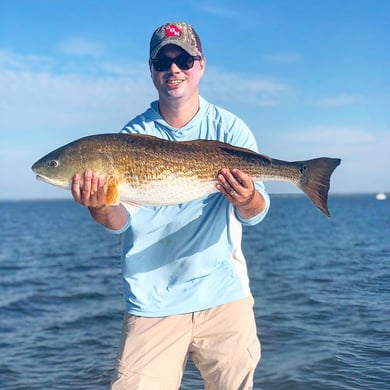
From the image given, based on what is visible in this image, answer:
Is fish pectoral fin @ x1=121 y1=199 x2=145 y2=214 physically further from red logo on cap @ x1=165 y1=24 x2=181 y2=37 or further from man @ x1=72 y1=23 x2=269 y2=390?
red logo on cap @ x1=165 y1=24 x2=181 y2=37

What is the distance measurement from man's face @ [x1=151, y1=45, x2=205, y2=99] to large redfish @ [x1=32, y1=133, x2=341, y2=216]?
0.47m

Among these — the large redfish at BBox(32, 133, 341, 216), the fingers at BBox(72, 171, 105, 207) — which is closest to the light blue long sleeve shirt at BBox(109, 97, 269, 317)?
the large redfish at BBox(32, 133, 341, 216)

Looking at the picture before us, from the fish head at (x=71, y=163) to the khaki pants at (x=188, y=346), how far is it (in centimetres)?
131

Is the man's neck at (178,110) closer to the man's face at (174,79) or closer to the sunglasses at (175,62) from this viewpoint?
the man's face at (174,79)

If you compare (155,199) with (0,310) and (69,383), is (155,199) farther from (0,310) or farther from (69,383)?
(0,310)

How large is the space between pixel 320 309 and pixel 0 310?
8779mm

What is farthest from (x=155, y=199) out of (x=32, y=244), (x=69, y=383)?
(x=32, y=244)

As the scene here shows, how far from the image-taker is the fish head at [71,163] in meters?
4.59

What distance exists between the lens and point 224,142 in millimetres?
4711

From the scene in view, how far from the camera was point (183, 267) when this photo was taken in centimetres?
469

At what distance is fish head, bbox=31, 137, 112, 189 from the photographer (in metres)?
4.59

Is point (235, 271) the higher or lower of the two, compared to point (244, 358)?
higher

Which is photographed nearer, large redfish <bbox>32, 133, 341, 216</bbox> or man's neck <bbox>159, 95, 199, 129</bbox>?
large redfish <bbox>32, 133, 341, 216</bbox>

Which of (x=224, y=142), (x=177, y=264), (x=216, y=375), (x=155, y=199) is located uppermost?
(x=224, y=142)
